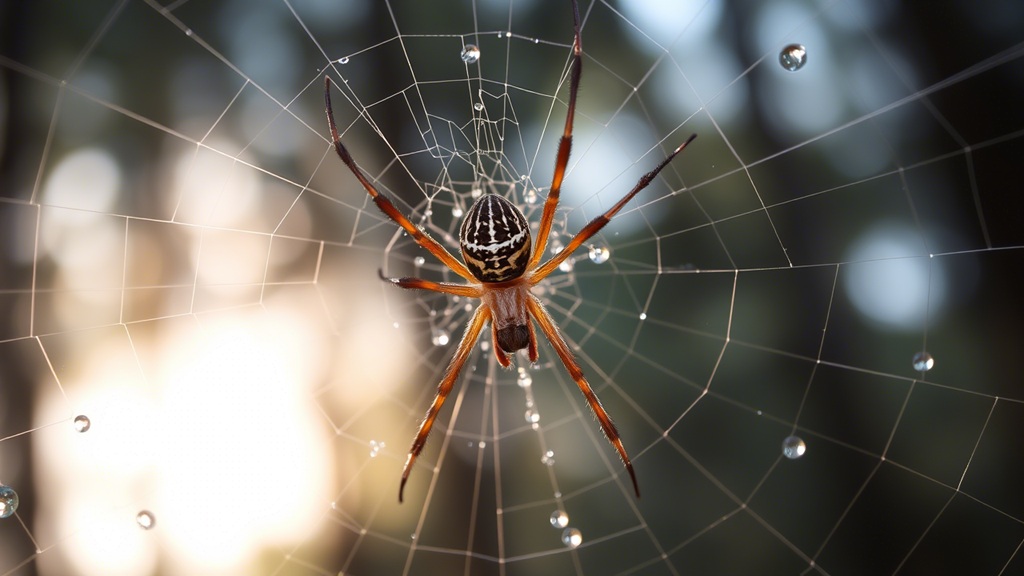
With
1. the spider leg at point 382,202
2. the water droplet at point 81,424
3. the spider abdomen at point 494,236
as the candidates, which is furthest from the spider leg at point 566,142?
the water droplet at point 81,424

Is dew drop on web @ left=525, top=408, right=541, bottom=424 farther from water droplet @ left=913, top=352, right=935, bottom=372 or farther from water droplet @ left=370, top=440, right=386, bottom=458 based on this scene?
water droplet @ left=913, top=352, right=935, bottom=372

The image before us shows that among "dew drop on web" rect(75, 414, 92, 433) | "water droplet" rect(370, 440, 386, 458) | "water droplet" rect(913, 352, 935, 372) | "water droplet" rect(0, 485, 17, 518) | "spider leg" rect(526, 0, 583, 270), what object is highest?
"spider leg" rect(526, 0, 583, 270)

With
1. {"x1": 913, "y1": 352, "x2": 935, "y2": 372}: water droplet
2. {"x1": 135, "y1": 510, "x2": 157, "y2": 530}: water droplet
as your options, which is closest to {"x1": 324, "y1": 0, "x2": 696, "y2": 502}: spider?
{"x1": 135, "y1": 510, "x2": 157, "y2": 530}: water droplet

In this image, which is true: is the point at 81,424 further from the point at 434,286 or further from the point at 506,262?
the point at 506,262

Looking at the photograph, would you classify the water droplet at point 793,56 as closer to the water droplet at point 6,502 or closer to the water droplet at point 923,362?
the water droplet at point 923,362

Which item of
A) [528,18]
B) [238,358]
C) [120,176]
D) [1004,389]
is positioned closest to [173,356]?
[238,358]

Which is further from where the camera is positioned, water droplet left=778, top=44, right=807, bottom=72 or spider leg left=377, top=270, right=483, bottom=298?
spider leg left=377, top=270, right=483, bottom=298

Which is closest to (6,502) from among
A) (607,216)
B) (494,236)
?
(494,236)
